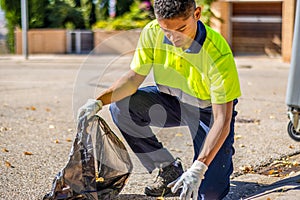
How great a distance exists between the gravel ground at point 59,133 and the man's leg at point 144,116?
1.14 feet

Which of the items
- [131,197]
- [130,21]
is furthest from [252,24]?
[131,197]

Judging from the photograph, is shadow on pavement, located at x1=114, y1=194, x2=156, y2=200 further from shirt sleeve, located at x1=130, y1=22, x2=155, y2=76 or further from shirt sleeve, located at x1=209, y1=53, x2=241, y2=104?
shirt sleeve, located at x1=209, y1=53, x2=241, y2=104

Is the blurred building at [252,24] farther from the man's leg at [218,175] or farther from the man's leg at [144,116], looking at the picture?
the man's leg at [218,175]

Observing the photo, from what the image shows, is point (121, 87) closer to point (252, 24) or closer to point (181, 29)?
point (181, 29)

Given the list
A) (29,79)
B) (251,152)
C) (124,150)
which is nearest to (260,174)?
(251,152)

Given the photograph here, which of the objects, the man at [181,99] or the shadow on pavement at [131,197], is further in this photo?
the shadow on pavement at [131,197]

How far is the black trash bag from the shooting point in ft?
14.0

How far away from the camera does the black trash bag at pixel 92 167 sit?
4270mm

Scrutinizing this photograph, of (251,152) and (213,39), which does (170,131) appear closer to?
(251,152)

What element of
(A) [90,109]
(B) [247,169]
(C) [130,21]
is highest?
(A) [90,109]

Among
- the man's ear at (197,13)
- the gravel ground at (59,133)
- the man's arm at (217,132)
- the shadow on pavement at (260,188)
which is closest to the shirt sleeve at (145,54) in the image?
the man's ear at (197,13)

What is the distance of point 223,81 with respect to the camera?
13.1ft

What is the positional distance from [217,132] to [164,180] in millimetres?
971

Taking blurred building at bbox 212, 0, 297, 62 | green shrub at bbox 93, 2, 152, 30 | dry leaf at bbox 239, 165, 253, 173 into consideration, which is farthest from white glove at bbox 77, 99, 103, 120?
green shrub at bbox 93, 2, 152, 30
